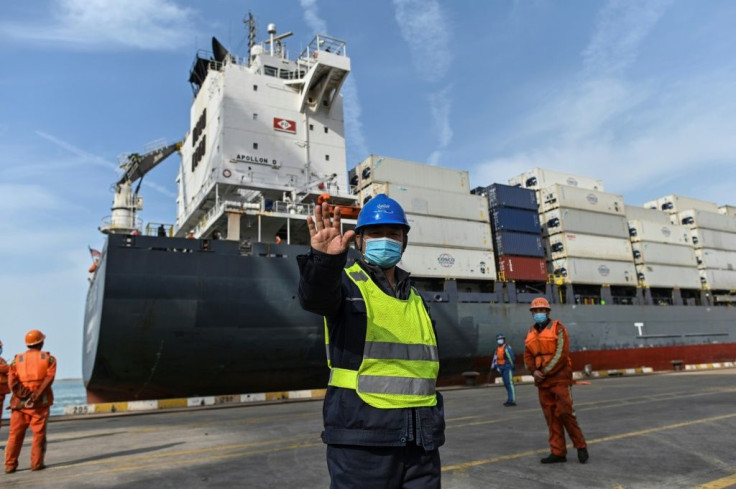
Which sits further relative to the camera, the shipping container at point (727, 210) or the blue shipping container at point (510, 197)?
the shipping container at point (727, 210)

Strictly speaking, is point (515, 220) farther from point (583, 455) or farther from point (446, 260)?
point (583, 455)

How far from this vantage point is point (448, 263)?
68.1ft

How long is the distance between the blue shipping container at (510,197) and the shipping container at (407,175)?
6.04 feet

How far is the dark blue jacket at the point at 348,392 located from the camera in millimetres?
1869

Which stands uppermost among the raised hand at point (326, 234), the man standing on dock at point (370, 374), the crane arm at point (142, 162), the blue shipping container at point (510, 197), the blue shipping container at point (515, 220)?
the crane arm at point (142, 162)

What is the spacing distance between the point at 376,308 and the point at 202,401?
14111 millimetres

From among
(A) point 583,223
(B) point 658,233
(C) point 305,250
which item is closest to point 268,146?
(C) point 305,250

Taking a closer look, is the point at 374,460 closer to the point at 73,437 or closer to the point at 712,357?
the point at 73,437

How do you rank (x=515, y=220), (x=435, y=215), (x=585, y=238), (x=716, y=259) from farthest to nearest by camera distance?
(x=716, y=259) → (x=585, y=238) → (x=515, y=220) → (x=435, y=215)

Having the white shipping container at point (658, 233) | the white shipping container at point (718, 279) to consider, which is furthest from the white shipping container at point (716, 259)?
the white shipping container at point (658, 233)

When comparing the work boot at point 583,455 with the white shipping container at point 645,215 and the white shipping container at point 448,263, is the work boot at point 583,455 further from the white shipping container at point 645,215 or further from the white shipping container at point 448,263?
the white shipping container at point 645,215

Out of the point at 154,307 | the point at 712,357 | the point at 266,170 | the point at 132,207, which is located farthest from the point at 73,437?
the point at 712,357

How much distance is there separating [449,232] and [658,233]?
1677cm

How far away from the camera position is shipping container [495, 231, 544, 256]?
23.1m
